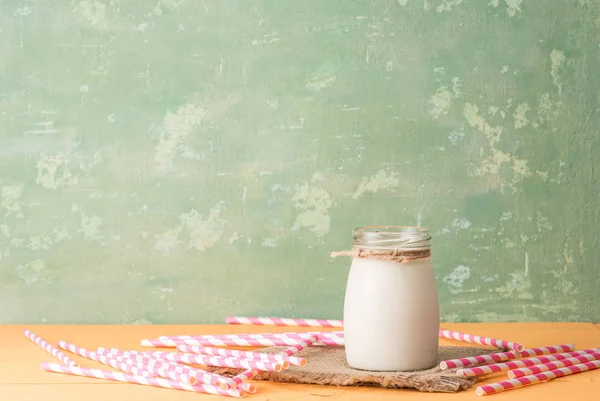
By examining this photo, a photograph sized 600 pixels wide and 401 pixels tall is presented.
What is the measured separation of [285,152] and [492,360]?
664mm

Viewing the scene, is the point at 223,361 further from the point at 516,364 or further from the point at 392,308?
the point at 516,364

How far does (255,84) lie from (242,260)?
0.38 metres

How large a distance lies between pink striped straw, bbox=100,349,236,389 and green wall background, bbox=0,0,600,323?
0.43 meters

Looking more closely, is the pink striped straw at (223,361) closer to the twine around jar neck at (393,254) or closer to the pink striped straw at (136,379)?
the pink striped straw at (136,379)

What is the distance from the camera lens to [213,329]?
1651 millimetres

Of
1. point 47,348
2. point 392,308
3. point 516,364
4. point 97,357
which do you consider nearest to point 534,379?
point 516,364

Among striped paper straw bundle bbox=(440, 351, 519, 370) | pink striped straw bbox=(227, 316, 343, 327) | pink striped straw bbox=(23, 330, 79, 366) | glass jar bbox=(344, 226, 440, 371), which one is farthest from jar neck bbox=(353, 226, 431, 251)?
pink striped straw bbox=(23, 330, 79, 366)

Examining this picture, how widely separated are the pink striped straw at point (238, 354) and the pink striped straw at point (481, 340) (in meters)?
0.39

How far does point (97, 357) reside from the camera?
1.32 meters

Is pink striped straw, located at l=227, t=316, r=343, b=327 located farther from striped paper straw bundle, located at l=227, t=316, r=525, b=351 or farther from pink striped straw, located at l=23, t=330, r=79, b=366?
pink striped straw, located at l=23, t=330, r=79, b=366

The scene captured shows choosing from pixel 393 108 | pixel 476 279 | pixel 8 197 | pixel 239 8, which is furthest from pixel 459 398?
pixel 8 197

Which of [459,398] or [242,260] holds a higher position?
[242,260]

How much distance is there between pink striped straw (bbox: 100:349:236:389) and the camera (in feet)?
3.68

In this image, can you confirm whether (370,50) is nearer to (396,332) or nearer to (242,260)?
(242,260)
